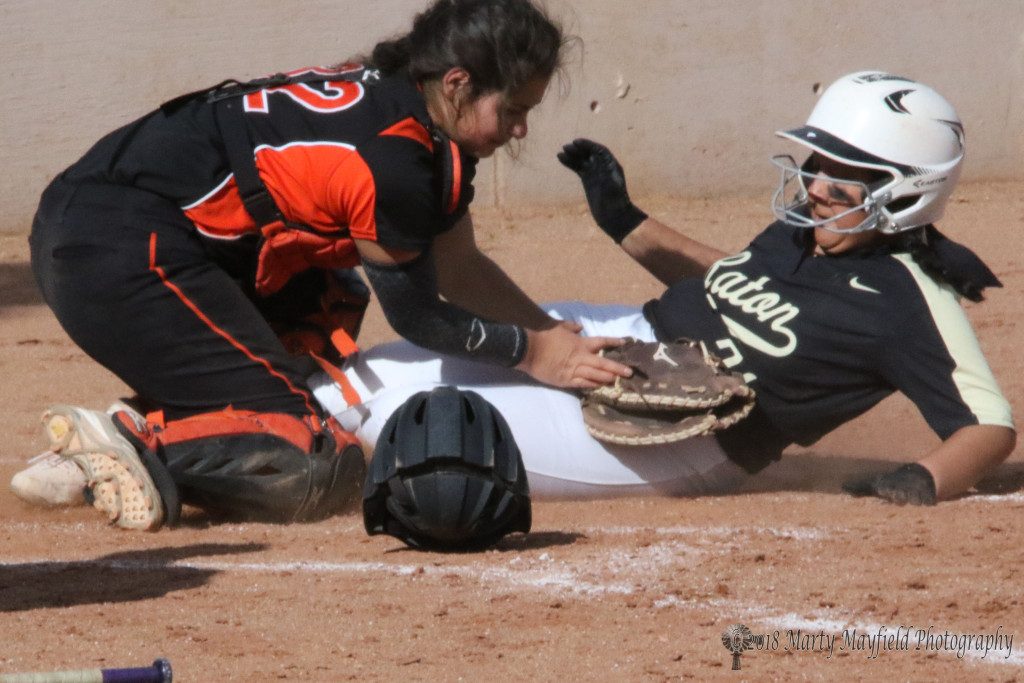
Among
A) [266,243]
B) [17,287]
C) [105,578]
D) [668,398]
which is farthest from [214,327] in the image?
[17,287]

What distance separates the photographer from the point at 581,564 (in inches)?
136

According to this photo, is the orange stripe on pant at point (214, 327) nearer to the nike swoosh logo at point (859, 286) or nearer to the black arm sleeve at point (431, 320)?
the black arm sleeve at point (431, 320)

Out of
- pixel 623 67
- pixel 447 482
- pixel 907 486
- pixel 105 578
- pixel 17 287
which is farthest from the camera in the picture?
pixel 623 67

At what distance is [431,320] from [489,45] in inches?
29.9

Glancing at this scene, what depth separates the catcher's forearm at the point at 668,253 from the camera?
15.9 ft

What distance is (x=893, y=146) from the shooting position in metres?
4.17

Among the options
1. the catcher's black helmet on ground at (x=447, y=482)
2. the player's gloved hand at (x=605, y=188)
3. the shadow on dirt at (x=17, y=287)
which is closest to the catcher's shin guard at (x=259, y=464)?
the catcher's black helmet on ground at (x=447, y=482)

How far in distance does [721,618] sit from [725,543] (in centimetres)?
61

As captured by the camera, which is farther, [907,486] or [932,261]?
[932,261]

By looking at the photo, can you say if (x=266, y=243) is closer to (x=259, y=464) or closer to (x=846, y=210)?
(x=259, y=464)

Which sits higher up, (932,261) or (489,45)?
(489,45)

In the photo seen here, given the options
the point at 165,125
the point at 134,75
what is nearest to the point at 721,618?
the point at 165,125

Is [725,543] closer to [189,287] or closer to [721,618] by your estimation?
[721,618]

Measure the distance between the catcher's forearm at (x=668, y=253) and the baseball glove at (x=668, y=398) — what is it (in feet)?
2.03
